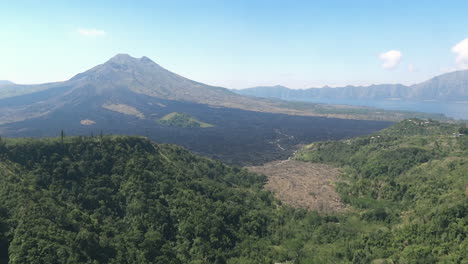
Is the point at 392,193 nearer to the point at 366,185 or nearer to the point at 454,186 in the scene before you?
the point at 366,185

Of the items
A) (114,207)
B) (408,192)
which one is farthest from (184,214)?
(408,192)

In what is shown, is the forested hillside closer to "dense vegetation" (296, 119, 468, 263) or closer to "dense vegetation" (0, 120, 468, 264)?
"dense vegetation" (0, 120, 468, 264)

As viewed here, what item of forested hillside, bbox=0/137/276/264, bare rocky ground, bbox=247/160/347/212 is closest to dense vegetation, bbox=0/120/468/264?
forested hillside, bbox=0/137/276/264

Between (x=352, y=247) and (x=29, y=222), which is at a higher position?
(x=29, y=222)

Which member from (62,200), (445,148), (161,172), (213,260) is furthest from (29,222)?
(445,148)

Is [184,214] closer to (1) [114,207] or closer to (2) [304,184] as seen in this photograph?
(1) [114,207]
